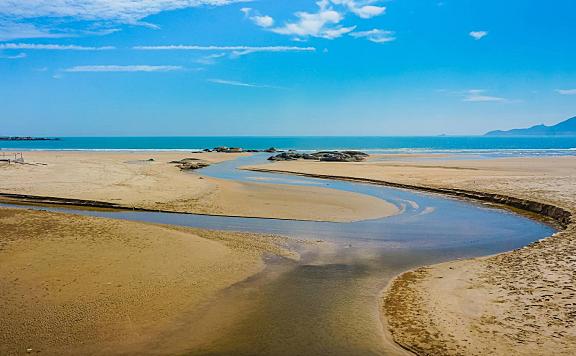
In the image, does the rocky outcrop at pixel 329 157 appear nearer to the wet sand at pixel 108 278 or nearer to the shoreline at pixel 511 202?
the shoreline at pixel 511 202

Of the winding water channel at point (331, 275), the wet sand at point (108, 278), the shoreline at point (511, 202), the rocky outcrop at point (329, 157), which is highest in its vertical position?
the rocky outcrop at point (329, 157)

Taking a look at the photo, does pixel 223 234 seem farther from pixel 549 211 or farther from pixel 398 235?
pixel 549 211

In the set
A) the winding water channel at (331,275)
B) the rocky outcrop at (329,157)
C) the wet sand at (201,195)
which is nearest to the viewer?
the winding water channel at (331,275)

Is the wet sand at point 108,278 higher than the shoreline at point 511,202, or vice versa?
the shoreline at point 511,202

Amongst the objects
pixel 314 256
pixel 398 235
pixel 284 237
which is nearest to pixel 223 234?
pixel 284 237

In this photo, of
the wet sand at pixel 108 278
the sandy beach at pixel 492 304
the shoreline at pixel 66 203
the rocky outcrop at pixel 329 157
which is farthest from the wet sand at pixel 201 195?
the rocky outcrop at pixel 329 157

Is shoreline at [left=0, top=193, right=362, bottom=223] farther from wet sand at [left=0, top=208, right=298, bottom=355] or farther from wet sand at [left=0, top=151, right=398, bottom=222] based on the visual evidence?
wet sand at [left=0, top=208, right=298, bottom=355]

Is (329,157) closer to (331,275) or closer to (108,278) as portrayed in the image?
(331,275)
